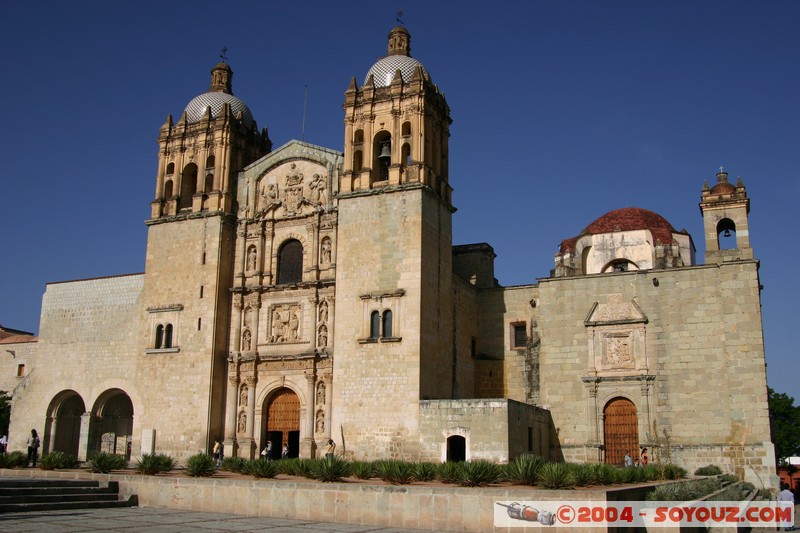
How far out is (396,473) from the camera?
1877cm

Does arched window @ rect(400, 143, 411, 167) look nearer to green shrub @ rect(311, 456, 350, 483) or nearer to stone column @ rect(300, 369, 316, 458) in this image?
stone column @ rect(300, 369, 316, 458)

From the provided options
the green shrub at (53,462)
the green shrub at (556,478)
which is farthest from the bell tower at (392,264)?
the green shrub at (556,478)

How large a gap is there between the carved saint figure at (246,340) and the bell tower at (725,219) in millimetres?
17401

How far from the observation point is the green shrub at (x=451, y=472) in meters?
18.7

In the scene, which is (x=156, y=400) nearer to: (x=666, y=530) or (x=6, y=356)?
(x=6, y=356)

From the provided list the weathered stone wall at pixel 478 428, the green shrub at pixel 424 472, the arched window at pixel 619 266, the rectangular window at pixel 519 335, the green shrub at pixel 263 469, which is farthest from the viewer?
the arched window at pixel 619 266

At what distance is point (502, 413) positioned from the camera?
25.6 m

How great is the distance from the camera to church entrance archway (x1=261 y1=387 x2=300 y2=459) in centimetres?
3033

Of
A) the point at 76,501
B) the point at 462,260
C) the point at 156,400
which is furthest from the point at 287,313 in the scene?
the point at 76,501

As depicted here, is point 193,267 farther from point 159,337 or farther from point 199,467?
point 199,467

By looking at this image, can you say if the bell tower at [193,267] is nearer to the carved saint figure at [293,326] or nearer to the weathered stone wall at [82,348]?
the weathered stone wall at [82,348]

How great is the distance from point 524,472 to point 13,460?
49.9 feet

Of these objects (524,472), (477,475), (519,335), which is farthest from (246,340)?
(524,472)

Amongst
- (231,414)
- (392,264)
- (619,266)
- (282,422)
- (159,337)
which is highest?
(619,266)
